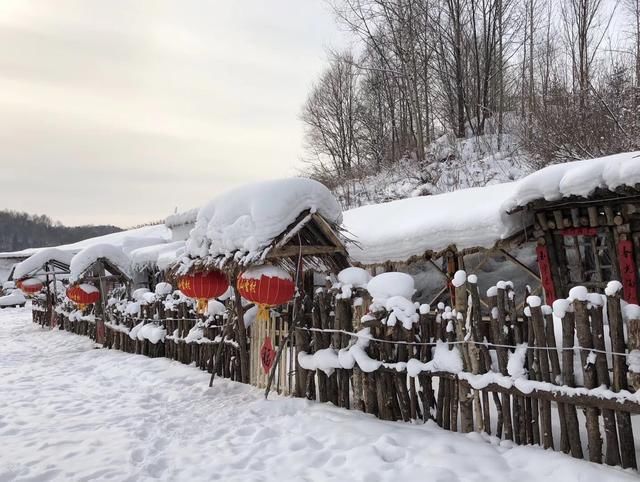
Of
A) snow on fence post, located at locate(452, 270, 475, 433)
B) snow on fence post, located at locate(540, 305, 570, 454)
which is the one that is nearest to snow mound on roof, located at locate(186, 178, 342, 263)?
snow on fence post, located at locate(452, 270, 475, 433)

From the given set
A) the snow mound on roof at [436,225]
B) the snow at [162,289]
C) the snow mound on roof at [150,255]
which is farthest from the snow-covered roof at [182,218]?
the snow mound on roof at [436,225]

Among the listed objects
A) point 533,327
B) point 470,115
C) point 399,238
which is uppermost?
point 470,115

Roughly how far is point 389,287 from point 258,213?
1957mm

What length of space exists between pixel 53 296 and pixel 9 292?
745 inches

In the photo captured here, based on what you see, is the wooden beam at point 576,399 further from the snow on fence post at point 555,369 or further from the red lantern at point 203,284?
the red lantern at point 203,284

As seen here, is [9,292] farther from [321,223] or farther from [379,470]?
[379,470]

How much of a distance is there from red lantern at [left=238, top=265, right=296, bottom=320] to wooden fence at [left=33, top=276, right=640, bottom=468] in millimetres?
431

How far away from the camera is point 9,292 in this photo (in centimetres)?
3409

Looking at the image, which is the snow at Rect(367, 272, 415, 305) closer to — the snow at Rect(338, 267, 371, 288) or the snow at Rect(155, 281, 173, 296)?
the snow at Rect(338, 267, 371, 288)

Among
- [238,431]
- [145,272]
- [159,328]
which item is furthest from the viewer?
[145,272]

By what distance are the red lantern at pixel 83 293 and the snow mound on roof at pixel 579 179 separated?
11.5 m

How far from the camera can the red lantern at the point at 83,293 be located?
13250mm

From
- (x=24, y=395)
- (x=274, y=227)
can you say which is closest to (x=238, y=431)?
(x=274, y=227)

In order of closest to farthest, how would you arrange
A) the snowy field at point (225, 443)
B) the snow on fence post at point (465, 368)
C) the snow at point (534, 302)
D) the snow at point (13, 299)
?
1. the snowy field at point (225, 443)
2. the snow at point (534, 302)
3. the snow on fence post at point (465, 368)
4. the snow at point (13, 299)
